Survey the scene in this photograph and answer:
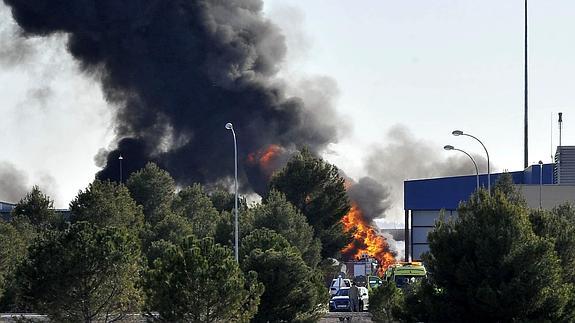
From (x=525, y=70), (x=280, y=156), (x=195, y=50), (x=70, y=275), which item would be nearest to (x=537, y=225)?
(x=70, y=275)

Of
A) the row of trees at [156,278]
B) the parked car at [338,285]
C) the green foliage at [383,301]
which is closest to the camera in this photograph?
the row of trees at [156,278]

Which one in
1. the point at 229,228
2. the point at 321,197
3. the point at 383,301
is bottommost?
the point at 383,301

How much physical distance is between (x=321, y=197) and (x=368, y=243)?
1107 inches

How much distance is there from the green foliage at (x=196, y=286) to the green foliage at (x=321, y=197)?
50.1m

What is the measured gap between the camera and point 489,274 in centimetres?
3719

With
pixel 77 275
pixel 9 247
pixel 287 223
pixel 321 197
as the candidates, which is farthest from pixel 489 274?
pixel 321 197

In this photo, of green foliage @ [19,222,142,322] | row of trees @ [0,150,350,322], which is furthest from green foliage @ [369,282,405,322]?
green foliage @ [19,222,142,322]

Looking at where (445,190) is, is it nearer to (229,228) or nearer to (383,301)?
(229,228)

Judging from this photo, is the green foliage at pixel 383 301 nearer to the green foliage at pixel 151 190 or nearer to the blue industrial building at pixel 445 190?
the blue industrial building at pixel 445 190

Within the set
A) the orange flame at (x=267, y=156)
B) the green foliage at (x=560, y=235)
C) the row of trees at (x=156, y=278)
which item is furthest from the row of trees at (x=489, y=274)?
the orange flame at (x=267, y=156)

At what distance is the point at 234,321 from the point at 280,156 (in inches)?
3759

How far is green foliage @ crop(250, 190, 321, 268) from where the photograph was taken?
70250 mm

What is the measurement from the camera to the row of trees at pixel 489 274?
36.8 meters

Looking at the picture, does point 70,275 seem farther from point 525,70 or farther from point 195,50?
point 195,50
